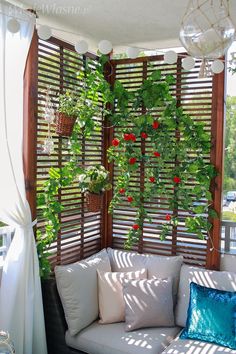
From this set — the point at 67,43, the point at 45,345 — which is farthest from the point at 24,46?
the point at 45,345

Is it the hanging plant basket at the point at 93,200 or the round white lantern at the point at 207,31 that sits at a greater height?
the round white lantern at the point at 207,31

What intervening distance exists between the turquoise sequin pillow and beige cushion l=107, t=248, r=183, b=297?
0.29 metres

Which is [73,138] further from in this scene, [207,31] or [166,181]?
[207,31]

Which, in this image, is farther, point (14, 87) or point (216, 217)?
point (216, 217)

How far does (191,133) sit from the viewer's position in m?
3.17

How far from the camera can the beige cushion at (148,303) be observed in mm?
2742

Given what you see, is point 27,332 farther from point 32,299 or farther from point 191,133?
point 191,133

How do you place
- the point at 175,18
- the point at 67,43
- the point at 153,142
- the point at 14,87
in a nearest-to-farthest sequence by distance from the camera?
the point at 14,87 → the point at 175,18 → the point at 67,43 → the point at 153,142

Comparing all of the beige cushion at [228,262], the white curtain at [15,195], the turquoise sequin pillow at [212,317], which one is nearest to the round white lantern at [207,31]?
the white curtain at [15,195]

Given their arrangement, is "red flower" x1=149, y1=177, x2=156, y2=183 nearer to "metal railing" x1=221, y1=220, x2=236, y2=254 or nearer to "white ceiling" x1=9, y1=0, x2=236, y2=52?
"metal railing" x1=221, y1=220, x2=236, y2=254

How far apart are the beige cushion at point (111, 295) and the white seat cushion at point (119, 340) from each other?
0.07m

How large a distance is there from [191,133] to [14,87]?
58.5 inches

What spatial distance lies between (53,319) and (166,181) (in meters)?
1.47

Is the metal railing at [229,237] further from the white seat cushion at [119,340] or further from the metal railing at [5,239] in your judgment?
the metal railing at [5,239]
